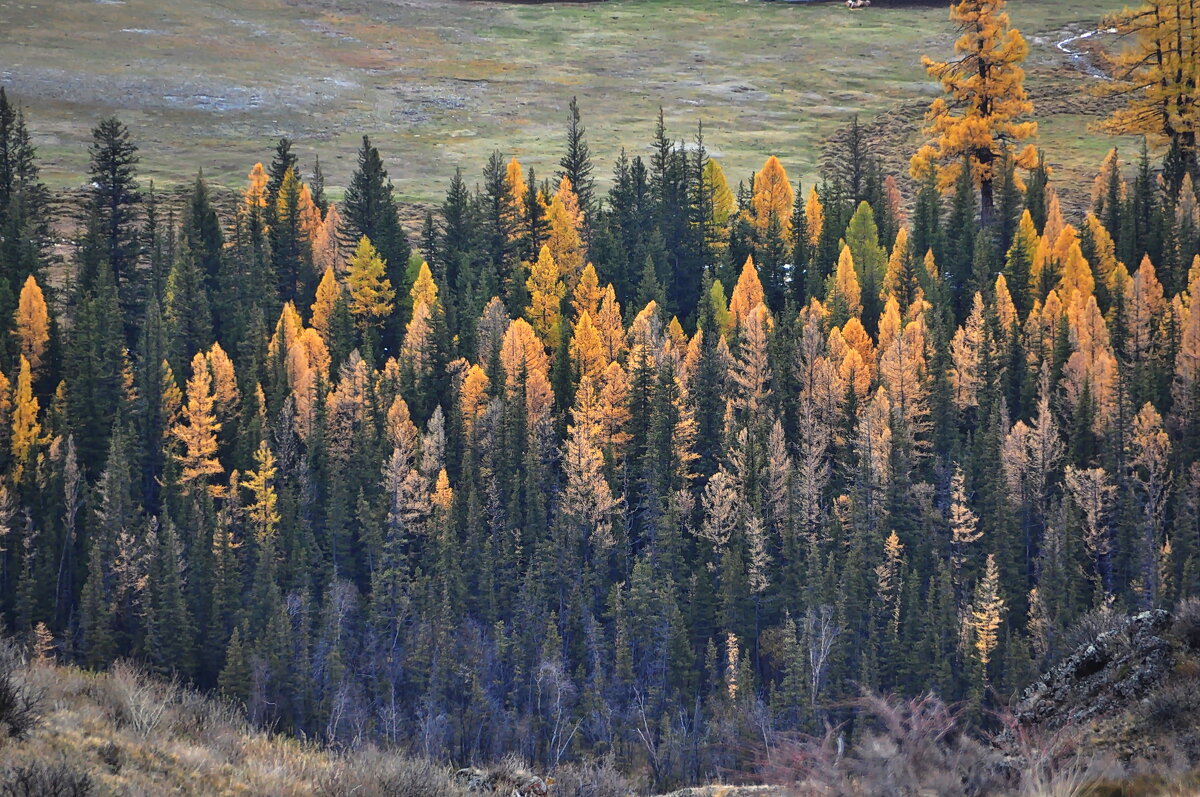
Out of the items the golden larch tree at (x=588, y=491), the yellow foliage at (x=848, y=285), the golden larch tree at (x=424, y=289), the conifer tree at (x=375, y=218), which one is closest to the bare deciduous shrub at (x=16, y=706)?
the golden larch tree at (x=588, y=491)

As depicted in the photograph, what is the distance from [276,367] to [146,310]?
15.2 meters

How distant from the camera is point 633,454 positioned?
392 ft

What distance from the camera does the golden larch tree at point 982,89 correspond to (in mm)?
116562

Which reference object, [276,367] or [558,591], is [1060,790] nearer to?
[558,591]

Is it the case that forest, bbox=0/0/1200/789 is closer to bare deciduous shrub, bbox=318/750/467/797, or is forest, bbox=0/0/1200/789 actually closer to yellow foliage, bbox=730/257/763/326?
yellow foliage, bbox=730/257/763/326

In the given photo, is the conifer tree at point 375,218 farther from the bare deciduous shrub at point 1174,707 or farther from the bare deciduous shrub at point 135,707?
the bare deciduous shrub at point 1174,707

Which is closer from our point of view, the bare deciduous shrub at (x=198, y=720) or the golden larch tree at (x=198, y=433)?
the bare deciduous shrub at (x=198, y=720)

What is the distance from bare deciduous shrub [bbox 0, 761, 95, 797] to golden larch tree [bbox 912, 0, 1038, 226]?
345 feet

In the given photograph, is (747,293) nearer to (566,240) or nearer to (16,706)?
(566,240)

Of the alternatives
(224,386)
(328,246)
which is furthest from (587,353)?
(328,246)

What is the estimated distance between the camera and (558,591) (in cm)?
11162

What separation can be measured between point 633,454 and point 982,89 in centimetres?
4467

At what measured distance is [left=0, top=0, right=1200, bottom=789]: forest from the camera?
333ft

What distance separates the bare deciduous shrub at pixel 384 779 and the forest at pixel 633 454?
6435 centimetres
